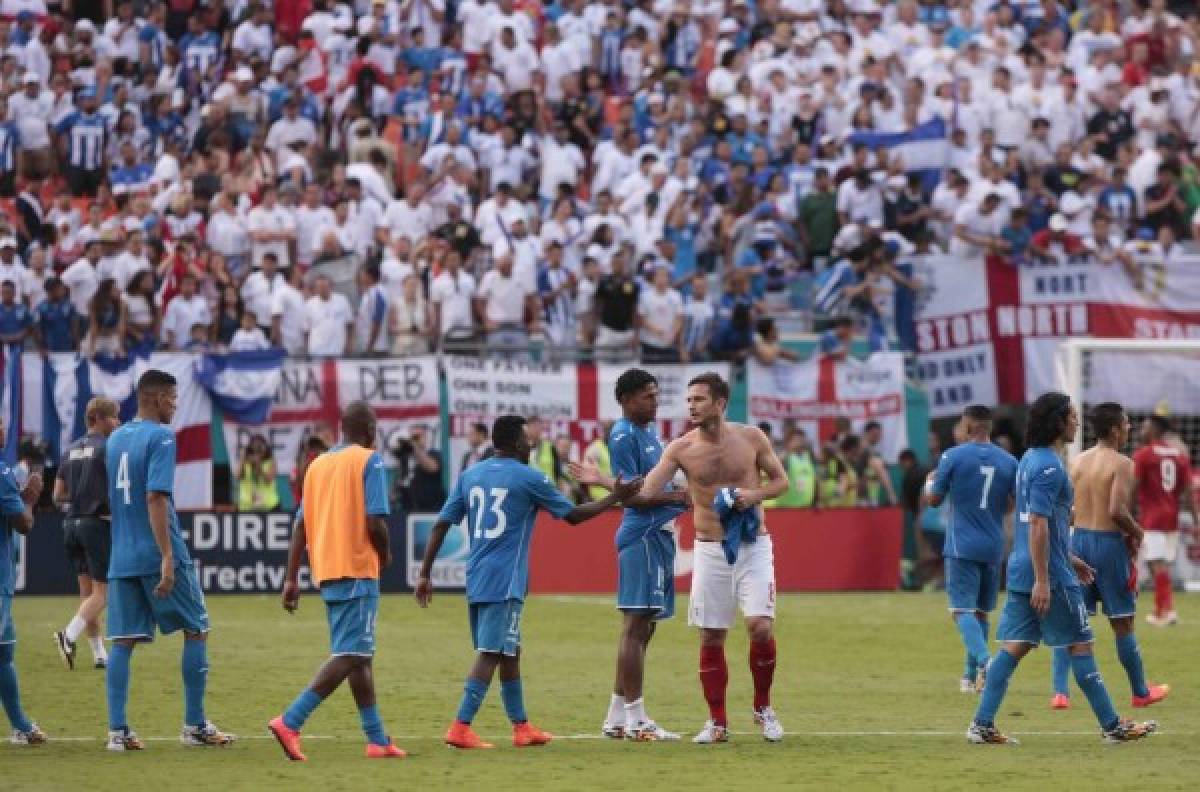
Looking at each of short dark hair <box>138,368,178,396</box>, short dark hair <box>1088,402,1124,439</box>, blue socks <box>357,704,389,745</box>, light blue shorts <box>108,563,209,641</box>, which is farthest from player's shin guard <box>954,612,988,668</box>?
short dark hair <box>138,368,178,396</box>

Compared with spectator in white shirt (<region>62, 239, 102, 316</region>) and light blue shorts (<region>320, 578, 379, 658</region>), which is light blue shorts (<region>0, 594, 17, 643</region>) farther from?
spectator in white shirt (<region>62, 239, 102, 316</region>)

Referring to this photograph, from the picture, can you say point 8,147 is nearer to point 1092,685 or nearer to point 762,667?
point 762,667

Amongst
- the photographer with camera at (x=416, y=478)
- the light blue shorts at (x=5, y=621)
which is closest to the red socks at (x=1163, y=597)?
the photographer with camera at (x=416, y=478)

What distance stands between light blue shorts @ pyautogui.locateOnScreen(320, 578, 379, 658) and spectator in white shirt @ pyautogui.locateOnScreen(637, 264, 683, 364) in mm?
17629

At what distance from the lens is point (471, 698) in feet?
48.6

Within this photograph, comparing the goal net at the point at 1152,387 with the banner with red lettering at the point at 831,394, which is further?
the banner with red lettering at the point at 831,394

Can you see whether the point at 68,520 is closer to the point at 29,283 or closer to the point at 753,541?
the point at 753,541

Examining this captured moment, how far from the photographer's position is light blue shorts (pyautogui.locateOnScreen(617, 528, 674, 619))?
15656 millimetres

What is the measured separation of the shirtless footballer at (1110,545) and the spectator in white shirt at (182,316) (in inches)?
619

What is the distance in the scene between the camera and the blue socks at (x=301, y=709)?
46.6 ft

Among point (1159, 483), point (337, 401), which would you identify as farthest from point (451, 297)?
point (1159, 483)

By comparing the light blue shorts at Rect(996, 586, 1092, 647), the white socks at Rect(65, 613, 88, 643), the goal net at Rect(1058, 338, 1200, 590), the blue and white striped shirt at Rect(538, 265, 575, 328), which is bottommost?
the white socks at Rect(65, 613, 88, 643)

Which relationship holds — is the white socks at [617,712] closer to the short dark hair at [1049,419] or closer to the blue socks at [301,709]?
the blue socks at [301,709]

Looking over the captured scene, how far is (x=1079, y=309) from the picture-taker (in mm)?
32938
